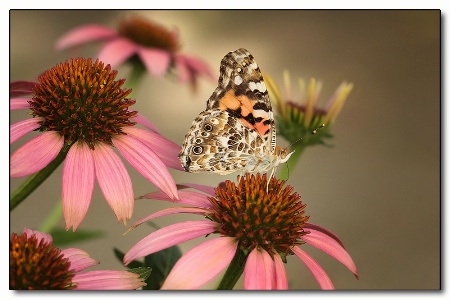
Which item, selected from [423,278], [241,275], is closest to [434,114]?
[423,278]

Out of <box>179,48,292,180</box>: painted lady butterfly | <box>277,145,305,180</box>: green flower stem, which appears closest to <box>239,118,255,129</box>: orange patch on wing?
<box>179,48,292,180</box>: painted lady butterfly

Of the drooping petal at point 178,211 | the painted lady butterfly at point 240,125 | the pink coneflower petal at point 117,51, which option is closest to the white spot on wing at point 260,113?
the painted lady butterfly at point 240,125

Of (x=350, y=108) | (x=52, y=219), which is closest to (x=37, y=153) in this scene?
(x=52, y=219)

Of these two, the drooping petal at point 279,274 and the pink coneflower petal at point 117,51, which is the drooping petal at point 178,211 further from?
the pink coneflower petal at point 117,51

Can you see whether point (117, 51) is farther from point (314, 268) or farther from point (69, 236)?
point (314, 268)

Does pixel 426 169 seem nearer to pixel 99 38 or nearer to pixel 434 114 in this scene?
pixel 434 114

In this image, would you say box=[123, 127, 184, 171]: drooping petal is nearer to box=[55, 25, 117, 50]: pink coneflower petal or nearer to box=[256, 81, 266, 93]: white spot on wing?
box=[256, 81, 266, 93]: white spot on wing
